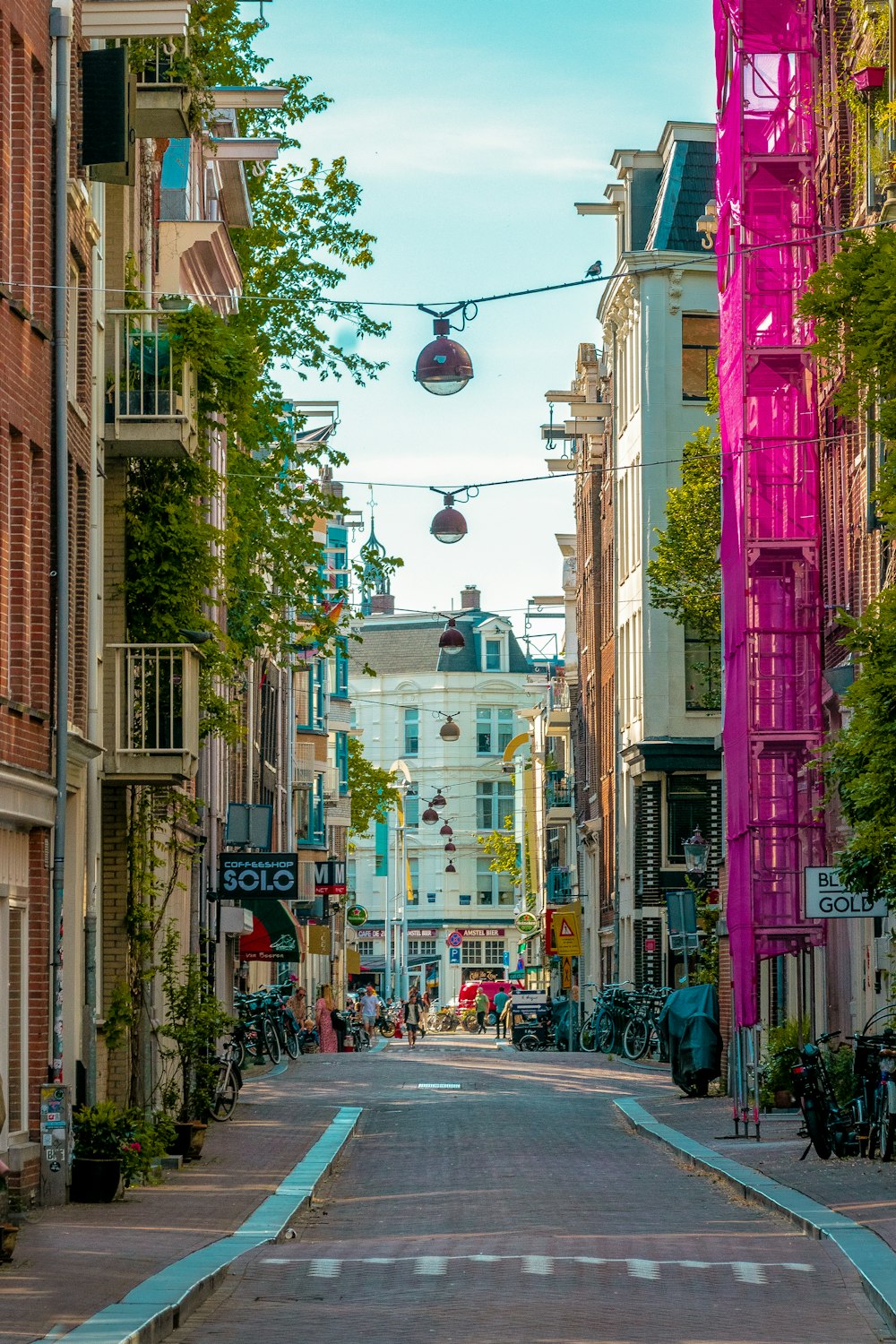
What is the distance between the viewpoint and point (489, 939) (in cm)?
12019

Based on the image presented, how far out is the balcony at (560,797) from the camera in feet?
244

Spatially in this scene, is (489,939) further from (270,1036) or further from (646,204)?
(270,1036)

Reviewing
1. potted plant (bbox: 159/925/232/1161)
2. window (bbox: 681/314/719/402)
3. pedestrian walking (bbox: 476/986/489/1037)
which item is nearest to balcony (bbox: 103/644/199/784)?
potted plant (bbox: 159/925/232/1161)

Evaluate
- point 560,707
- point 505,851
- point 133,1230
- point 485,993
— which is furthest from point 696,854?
point 505,851

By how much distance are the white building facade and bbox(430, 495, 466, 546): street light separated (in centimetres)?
8748

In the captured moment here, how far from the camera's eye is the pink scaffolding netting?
30875 mm

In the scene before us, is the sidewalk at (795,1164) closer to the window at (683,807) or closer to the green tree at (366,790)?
the window at (683,807)

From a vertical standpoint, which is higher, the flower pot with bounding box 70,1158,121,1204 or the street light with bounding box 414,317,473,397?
the street light with bounding box 414,317,473,397

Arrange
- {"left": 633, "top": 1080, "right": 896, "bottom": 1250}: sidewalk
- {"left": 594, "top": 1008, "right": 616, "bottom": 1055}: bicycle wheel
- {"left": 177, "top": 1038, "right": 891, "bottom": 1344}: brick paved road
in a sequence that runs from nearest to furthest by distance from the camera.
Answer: {"left": 177, "top": 1038, "right": 891, "bottom": 1344}: brick paved road, {"left": 633, "top": 1080, "right": 896, "bottom": 1250}: sidewalk, {"left": 594, "top": 1008, "right": 616, "bottom": 1055}: bicycle wheel

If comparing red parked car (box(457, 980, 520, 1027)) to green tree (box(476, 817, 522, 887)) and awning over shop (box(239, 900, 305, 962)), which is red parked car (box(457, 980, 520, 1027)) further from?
awning over shop (box(239, 900, 305, 962))

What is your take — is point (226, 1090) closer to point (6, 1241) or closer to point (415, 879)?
point (6, 1241)

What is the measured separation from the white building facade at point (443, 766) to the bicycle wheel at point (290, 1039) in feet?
233

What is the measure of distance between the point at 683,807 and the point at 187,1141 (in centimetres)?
3140

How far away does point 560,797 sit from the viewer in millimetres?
77875
